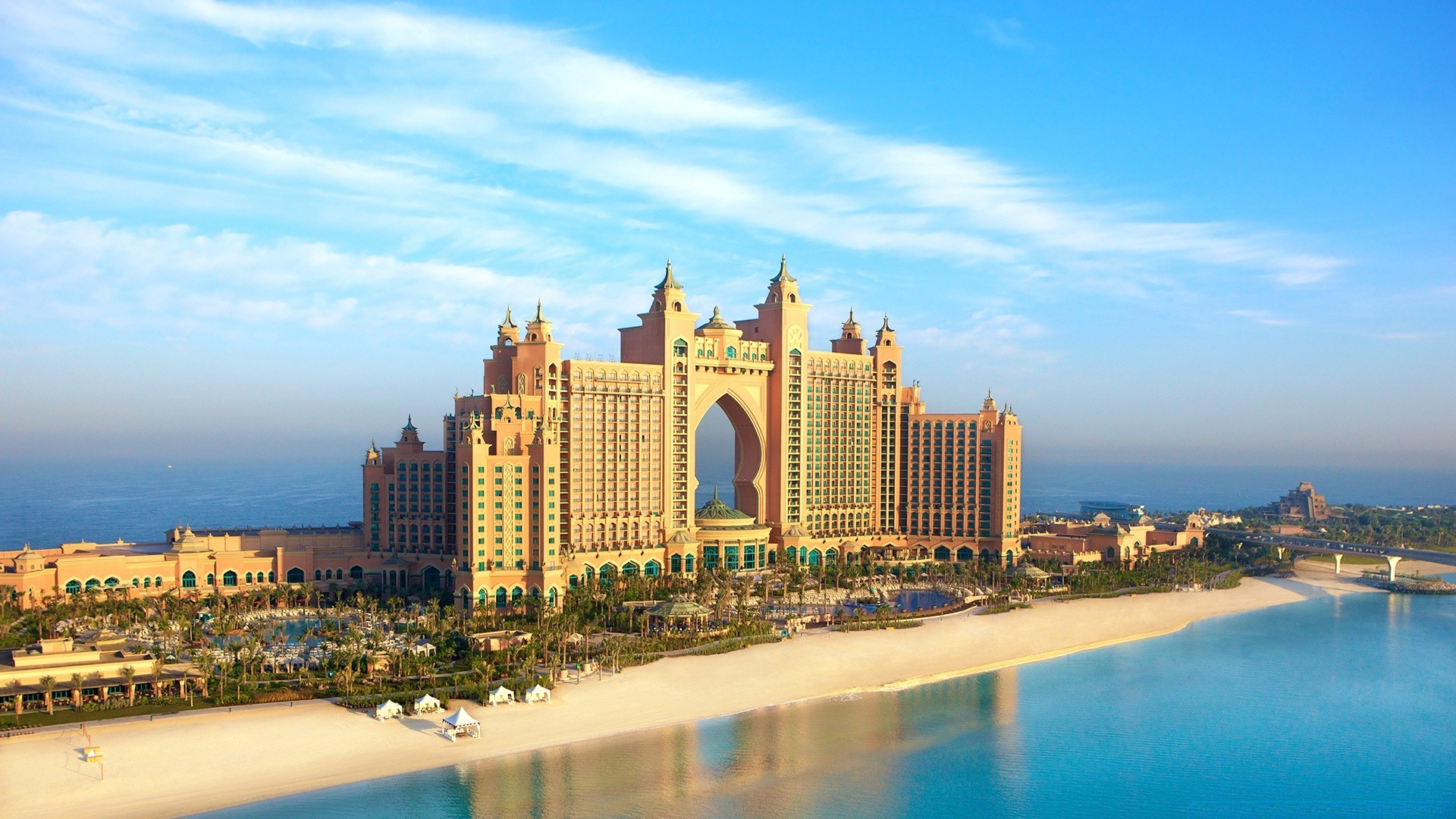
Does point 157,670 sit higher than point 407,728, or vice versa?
point 157,670

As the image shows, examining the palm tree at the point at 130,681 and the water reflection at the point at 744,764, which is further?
the palm tree at the point at 130,681

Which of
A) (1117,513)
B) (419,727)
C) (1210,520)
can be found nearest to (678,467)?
(419,727)

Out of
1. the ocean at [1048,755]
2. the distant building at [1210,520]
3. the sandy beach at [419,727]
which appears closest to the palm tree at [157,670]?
the sandy beach at [419,727]

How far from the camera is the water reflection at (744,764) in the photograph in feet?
152

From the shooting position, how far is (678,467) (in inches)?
4011

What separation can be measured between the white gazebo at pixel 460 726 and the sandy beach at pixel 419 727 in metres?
0.58

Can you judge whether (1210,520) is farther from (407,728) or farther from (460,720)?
(407,728)

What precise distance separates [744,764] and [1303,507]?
534 feet

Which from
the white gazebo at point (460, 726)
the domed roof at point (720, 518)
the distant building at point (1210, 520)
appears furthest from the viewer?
the distant building at point (1210, 520)

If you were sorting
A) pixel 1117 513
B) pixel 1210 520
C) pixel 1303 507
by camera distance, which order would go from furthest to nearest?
pixel 1303 507 < pixel 1117 513 < pixel 1210 520

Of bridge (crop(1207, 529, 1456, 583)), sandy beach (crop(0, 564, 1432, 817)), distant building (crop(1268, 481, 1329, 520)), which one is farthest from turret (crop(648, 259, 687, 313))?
distant building (crop(1268, 481, 1329, 520))

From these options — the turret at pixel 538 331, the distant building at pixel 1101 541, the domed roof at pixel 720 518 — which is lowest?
the distant building at pixel 1101 541

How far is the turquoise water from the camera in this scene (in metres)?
46.9

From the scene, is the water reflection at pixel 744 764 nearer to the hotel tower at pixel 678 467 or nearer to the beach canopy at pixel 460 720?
the beach canopy at pixel 460 720
